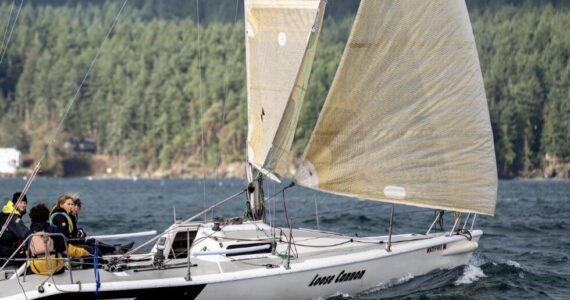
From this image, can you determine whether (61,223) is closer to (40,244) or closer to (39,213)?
(39,213)

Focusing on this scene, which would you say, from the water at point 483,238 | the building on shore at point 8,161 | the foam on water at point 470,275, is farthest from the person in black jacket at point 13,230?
the building on shore at point 8,161

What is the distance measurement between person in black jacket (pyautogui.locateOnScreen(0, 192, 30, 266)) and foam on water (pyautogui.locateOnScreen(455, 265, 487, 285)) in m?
7.10

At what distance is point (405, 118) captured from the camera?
18625 mm

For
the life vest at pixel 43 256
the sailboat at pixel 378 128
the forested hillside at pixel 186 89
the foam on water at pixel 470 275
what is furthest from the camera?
the forested hillside at pixel 186 89

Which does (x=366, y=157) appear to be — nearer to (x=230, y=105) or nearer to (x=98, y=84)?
(x=230, y=105)

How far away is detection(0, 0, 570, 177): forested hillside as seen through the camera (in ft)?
408

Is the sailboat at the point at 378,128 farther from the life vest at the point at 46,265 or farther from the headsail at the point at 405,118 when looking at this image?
the life vest at the point at 46,265

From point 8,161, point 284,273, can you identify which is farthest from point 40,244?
A: point 8,161

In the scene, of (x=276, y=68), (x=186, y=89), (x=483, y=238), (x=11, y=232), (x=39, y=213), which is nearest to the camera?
(x=39, y=213)

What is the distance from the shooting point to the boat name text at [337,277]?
17.2 m

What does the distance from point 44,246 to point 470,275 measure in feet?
26.0

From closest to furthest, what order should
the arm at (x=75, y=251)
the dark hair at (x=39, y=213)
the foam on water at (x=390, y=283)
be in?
the dark hair at (x=39, y=213) → the arm at (x=75, y=251) → the foam on water at (x=390, y=283)

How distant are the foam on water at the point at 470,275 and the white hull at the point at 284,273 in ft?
0.76

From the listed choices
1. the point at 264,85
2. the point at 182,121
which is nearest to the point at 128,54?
the point at 182,121
